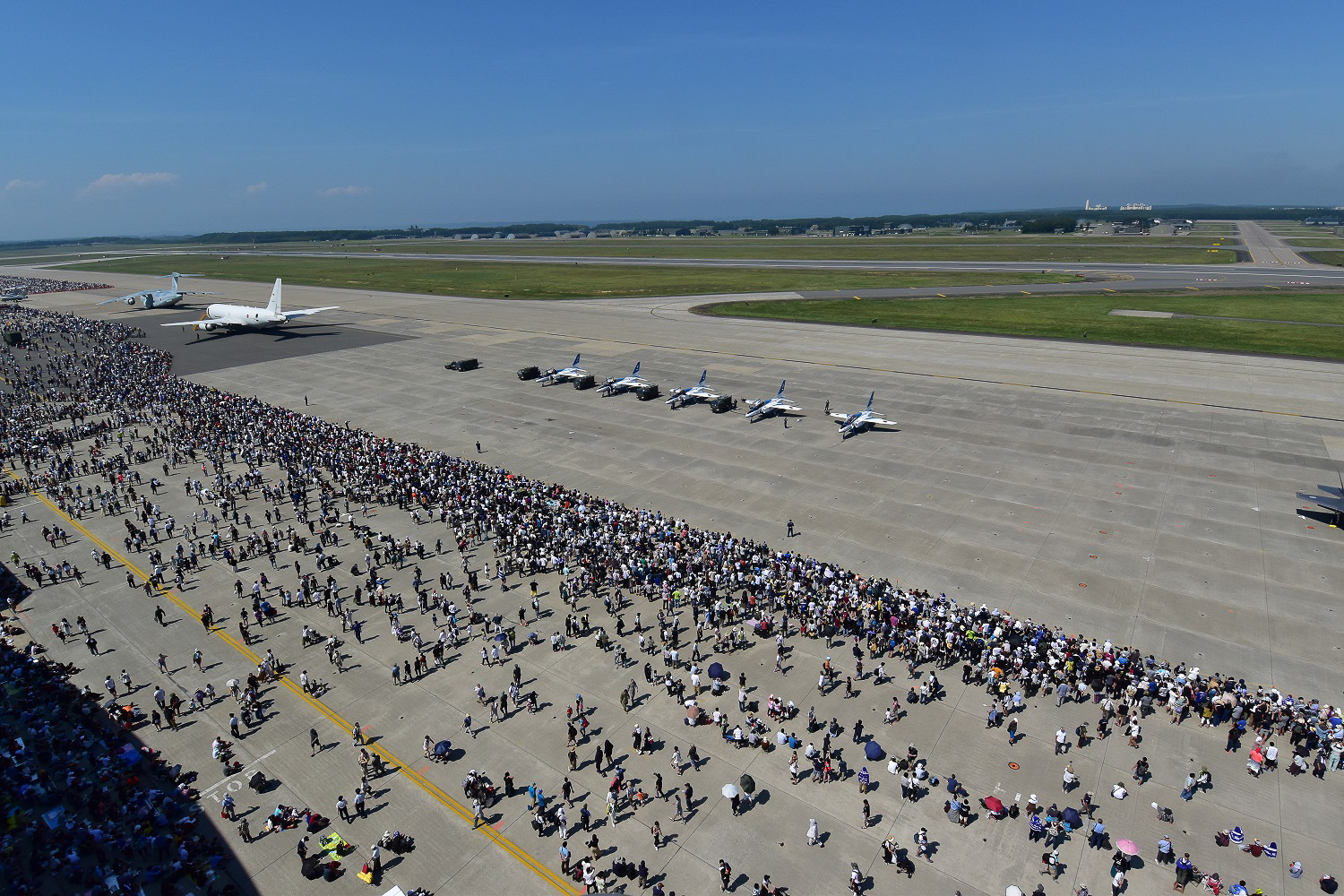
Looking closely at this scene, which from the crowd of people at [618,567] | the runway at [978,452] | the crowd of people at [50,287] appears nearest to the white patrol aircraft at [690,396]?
the runway at [978,452]

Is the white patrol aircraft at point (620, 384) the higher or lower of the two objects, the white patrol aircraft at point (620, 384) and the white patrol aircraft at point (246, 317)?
the lower

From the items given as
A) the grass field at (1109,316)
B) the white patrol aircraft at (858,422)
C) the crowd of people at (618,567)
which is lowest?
the crowd of people at (618,567)

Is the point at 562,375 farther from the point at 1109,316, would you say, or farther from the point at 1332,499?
the point at 1109,316

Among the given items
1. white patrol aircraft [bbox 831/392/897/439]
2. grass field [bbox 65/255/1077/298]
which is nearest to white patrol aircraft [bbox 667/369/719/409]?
white patrol aircraft [bbox 831/392/897/439]

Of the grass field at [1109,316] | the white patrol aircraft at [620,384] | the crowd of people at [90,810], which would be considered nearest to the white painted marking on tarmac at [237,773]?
the crowd of people at [90,810]

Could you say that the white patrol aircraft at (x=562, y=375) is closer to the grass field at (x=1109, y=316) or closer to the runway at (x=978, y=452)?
the runway at (x=978, y=452)

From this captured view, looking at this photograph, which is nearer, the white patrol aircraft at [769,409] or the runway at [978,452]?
the runway at [978,452]

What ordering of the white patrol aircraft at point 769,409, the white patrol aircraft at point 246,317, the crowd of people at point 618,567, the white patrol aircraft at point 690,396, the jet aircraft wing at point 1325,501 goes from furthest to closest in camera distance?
the white patrol aircraft at point 246,317 → the white patrol aircraft at point 690,396 → the white patrol aircraft at point 769,409 → the jet aircraft wing at point 1325,501 → the crowd of people at point 618,567

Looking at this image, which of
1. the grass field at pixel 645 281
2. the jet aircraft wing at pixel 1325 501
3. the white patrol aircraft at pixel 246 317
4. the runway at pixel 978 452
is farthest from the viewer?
the grass field at pixel 645 281
